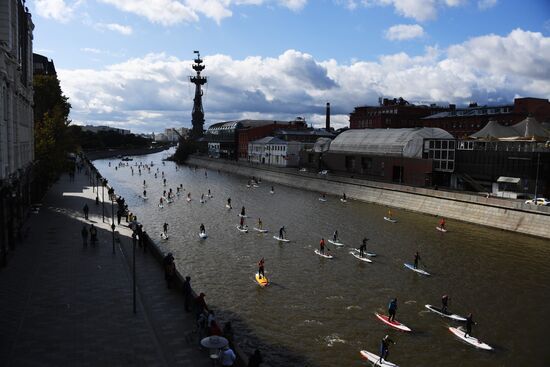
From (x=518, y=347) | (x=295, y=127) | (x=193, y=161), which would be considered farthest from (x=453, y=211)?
(x=193, y=161)

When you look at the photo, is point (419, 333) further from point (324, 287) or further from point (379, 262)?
point (379, 262)

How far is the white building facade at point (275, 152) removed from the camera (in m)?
125

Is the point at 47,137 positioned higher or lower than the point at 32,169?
higher

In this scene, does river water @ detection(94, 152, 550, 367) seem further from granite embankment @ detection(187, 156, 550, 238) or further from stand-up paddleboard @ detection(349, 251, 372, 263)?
granite embankment @ detection(187, 156, 550, 238)

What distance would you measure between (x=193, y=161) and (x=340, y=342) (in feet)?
504

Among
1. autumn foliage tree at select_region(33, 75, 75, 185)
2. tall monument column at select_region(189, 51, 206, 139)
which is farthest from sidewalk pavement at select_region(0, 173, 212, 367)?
tall monument column at select_region(189, 51, 206, 139)

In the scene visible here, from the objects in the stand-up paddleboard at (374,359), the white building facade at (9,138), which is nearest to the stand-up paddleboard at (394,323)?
the stand-up paddleboard at (374,359)

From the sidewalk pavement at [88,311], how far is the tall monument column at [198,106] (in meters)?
161

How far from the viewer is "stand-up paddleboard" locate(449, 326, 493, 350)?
21.6 m

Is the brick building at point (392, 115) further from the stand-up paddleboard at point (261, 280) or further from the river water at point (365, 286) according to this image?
the stand-up paddleboard at point (261, 280)

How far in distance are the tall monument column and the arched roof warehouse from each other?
10222cm

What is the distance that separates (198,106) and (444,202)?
150m

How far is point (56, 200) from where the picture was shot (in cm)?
5806

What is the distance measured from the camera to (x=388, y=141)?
8425cm
